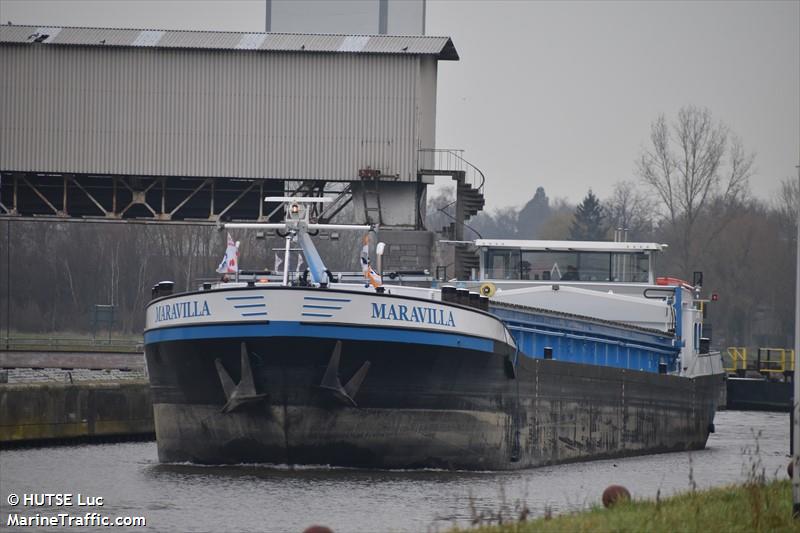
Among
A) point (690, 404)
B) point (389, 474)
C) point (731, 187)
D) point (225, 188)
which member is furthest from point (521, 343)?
point (731, 187)

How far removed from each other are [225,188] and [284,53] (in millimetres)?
4221

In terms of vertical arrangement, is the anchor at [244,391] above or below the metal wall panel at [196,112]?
below

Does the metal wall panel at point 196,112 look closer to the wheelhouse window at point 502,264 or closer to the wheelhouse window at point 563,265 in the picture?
the wheelhouse window at point 502,264

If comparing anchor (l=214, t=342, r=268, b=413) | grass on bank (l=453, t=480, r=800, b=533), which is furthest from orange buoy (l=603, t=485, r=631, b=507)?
anchor (l=214, t=342, r=268, b=413)

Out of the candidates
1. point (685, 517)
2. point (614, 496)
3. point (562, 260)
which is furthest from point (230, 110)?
point (685, 517)

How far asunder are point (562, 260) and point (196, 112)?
11.4 meters

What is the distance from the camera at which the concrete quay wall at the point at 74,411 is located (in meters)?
27.5

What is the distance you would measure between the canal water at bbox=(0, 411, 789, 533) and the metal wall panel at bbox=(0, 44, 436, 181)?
44.0ft

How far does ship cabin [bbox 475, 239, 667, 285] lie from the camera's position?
114ft

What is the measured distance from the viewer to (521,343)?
28922 millimetres

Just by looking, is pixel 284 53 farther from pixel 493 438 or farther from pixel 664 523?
pixel 664 523

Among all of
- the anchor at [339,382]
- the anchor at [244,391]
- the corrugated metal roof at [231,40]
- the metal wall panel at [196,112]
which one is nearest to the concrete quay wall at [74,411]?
the anchor at [244,391]

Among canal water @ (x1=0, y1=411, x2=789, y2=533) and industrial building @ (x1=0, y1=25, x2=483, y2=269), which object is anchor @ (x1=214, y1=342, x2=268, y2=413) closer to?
canal water @ (x1=0, y1=411, x2=789, y2=533)

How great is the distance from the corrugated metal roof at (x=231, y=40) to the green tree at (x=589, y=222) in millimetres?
65221
